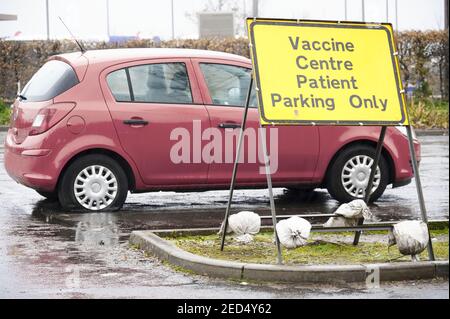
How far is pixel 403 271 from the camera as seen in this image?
742 cm

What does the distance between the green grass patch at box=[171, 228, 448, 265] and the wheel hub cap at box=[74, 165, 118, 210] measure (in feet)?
6.96

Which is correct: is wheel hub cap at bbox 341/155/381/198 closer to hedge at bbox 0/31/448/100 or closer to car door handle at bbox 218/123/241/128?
car door handle at bbox 218/123/241/128

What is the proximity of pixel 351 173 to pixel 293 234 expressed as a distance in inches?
158

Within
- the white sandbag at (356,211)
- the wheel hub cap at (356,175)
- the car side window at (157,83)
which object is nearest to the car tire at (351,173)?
the wheel hub cap at (356,175)

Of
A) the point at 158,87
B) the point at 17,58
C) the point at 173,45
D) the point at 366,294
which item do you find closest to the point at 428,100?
the point at 173,45

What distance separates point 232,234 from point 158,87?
284 centimetres

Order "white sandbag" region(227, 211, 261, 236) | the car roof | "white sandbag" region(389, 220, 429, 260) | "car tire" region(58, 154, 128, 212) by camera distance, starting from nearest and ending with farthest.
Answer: "white sandbag" region(389, 220, 429, 260) < "white sandbag" region(227, 211, 261, 236) < "car tire" region(58, 154, 128, 212) < the car roof

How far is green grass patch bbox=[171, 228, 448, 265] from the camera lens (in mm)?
7988

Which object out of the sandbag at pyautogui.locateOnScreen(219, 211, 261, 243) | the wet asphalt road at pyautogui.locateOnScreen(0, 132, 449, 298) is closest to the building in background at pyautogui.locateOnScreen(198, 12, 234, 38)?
the wet asphalt road at pyautogui.locateOnScreen(0, 132, 449, 298)

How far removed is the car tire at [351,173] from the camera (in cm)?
1165

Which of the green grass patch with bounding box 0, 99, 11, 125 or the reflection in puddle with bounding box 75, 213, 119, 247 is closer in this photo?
the reflection in puddle with bounding box 75, 213, 119, 247

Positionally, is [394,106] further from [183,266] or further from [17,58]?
[17,58]
